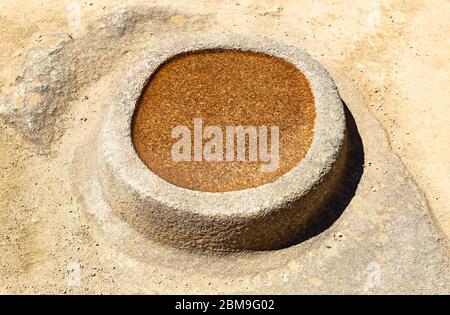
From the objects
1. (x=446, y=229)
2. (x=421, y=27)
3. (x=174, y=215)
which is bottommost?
(x=446, y=229)

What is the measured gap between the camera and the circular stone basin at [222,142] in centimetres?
720

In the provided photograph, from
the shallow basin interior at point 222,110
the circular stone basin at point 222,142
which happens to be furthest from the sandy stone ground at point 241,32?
the shallow basin interior at point 222,110

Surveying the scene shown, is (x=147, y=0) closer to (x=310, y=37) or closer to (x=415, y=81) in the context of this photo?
(x=310, y=37)

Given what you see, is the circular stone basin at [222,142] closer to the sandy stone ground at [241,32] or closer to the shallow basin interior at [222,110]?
the shallow basin interior at [222,110]

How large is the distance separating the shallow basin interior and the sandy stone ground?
4.81 feet

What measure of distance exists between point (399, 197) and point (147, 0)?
6.37 meters

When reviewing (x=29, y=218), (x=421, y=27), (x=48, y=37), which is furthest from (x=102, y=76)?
(x=421, y=27)

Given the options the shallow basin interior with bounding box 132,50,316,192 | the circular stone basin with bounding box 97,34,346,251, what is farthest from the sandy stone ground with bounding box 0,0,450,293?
the shallow basin interior with bounding box 132,50,316,192

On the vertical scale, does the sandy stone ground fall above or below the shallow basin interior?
below

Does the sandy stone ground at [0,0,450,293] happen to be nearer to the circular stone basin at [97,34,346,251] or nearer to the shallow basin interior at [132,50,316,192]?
the circular stone basin at [97,34,346,251]

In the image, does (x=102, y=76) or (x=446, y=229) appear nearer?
(x=446, y=229)

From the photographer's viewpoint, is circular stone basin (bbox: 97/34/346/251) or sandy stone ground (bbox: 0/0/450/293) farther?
sandy stone ground (bbox: 0/0/450/293)

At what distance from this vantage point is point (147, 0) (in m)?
11.2

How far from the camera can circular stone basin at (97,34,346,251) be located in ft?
23.6
